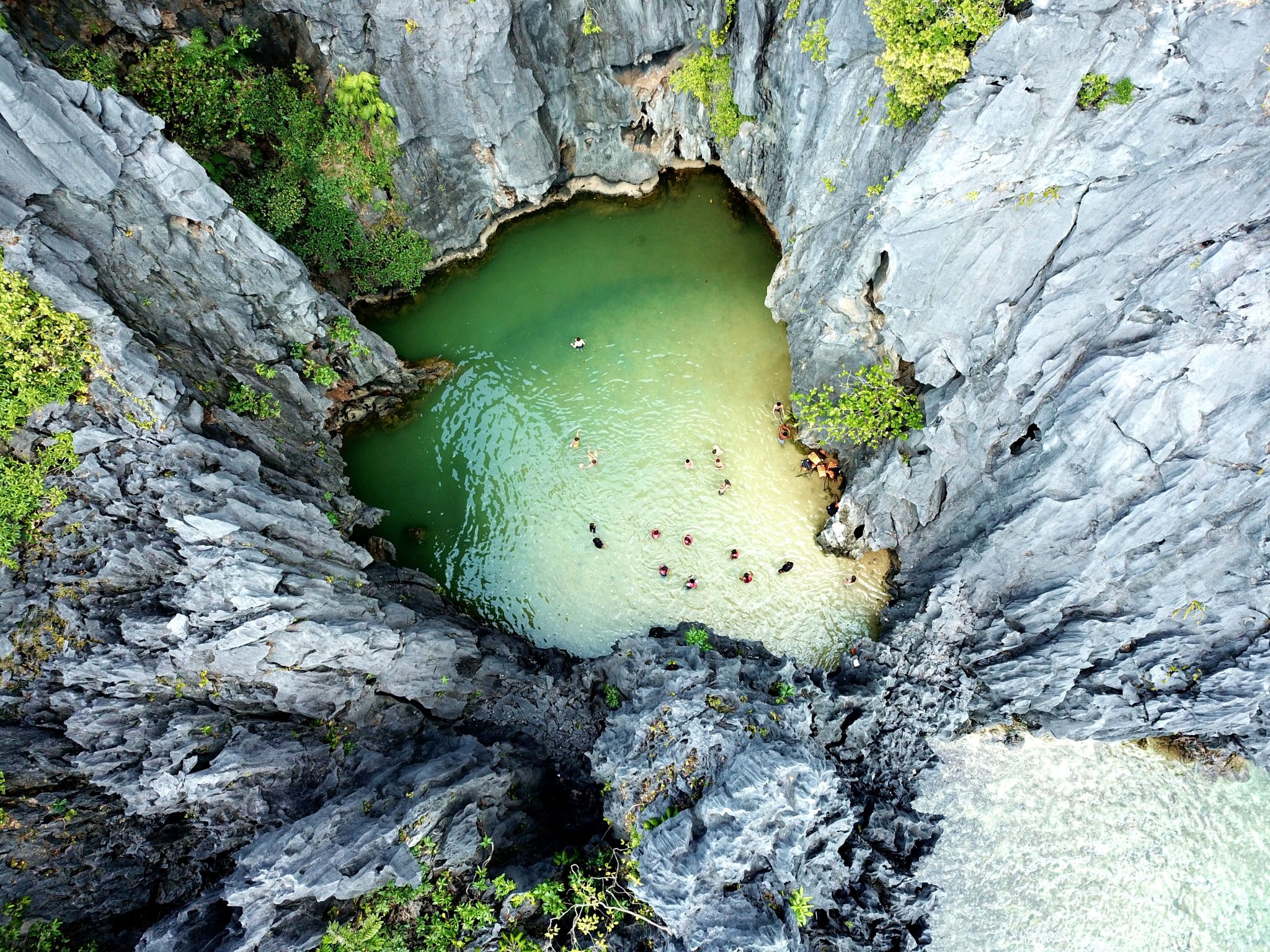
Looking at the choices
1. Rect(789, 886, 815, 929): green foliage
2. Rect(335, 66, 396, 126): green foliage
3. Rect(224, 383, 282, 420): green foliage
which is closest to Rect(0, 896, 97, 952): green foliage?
Rect(224, 383, 282, 420): green foliage

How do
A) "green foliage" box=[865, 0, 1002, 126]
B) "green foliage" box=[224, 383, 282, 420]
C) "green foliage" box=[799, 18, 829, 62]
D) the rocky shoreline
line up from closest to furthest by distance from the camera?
the rocky shoreline, "green foliage" box=[865, 0, 1002, 126], "green foliage" box=[799, 18, 829, 62], "green foliage" box=[224, 383, 282, 420]

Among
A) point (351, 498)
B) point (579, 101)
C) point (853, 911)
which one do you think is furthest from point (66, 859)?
point (579, 101)

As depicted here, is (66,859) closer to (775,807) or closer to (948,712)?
(775,807)

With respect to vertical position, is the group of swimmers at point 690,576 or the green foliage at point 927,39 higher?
the green foliage at point 927,39

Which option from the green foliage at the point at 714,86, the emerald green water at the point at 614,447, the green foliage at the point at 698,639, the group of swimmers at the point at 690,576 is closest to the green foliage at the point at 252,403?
the emerald green water at the point at 614,447

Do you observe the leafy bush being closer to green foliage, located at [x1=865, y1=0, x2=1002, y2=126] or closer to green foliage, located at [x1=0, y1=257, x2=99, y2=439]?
green foliage, located at [x1=865, y1=0, x2=1002, y2=126]

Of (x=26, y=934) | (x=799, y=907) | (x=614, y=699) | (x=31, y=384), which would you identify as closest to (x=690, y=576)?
(x=614, y=699)

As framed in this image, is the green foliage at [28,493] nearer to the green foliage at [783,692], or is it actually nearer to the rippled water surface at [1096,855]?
the green foliage at [783,692]
